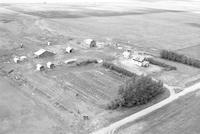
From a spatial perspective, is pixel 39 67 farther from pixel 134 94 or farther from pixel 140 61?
pixel 134 94

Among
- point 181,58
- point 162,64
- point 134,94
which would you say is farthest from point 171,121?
point 181,58

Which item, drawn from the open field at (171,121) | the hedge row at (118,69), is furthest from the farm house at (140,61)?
the open field at (171,121)

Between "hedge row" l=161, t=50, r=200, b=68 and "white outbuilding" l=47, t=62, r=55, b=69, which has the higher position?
"hedge row" l=161, t=50, r=200, b=68

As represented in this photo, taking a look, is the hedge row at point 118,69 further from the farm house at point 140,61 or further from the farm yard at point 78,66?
the farm house at point 140,61

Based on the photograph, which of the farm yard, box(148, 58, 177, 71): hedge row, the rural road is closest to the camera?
the rural road

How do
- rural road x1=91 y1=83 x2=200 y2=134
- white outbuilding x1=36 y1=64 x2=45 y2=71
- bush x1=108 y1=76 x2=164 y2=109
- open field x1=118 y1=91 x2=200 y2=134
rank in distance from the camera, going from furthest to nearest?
white outbuilding x1=36 y1=64 x2=45 y2=71
bush x1=108 y1=76 x2=164 y2=109
rural road x1=91 y1=83 x2=200 y2=134
open field x1=118 y1=91 x2=200 y2=134

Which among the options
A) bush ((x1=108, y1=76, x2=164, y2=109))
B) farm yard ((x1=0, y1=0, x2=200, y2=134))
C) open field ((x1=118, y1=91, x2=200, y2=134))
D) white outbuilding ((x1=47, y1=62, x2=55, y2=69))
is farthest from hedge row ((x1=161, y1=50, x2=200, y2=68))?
white outbuilding ((x1=47, y1=62, x2=55, y2=69))

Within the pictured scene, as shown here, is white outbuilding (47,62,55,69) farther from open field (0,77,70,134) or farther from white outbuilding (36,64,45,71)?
open field (0,77,70,134)
